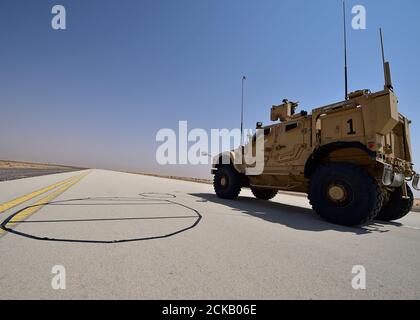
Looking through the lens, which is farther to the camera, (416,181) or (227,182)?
(227,182)

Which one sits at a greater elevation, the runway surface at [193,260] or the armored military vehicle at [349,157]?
the armored military vehicle at [349,157]

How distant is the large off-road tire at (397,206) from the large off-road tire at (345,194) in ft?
4.79

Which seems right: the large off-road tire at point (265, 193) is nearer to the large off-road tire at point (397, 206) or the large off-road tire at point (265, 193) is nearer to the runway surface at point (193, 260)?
the large off-road tire at point (397, 206)

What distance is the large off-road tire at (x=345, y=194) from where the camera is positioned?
3.88 metres

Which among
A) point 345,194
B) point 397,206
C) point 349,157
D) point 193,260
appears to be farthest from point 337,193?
point 193,260

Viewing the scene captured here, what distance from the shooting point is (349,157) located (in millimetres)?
5031

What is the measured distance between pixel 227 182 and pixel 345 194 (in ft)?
13.8

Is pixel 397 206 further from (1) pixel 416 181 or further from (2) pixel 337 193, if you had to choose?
(2) pixel 337 193

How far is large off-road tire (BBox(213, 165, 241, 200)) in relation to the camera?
25.3 feet

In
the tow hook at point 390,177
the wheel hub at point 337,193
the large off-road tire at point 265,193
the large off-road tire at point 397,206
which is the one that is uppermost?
the tow hook at point 390,177

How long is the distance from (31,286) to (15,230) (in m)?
1.72

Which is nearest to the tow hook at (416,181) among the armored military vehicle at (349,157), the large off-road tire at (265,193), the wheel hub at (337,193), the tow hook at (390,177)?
the armored military vehicle at (349,157)

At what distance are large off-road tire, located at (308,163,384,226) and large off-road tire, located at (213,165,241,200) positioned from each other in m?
3.21
